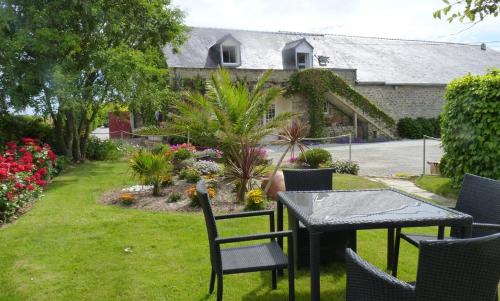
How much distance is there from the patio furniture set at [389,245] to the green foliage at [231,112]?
2.93m

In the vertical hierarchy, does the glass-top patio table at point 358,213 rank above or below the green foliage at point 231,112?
below

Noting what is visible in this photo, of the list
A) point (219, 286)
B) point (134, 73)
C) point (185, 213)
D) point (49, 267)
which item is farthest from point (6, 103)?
point (219, 286)

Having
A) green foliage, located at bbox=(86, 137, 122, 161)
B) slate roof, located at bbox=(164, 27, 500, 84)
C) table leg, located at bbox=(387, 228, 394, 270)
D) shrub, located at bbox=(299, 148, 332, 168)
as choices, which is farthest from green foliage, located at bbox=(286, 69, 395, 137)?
table leg, located at bbox=(387, 228, 394, 270)

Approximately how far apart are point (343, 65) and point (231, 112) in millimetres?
19764

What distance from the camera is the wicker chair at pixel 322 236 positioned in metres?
4.20

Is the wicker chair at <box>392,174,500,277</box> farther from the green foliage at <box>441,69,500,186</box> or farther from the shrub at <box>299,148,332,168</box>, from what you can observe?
the shrub at <box>299,148,332,168</box>

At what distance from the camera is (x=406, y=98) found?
2662cm

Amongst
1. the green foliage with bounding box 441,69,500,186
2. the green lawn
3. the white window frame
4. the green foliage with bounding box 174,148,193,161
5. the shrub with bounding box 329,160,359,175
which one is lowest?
the green lawn

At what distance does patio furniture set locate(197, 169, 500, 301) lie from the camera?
2.00m

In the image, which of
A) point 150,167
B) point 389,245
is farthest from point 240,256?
point 150,167

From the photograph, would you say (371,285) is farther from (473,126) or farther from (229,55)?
(229,55)

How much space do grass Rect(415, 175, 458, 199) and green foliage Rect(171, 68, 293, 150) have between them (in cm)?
341

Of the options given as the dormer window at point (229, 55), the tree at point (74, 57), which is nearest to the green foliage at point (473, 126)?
the tree at point (74, 57)

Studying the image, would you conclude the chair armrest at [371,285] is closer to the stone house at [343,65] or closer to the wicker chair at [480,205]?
the wicker chair at [480,205]
